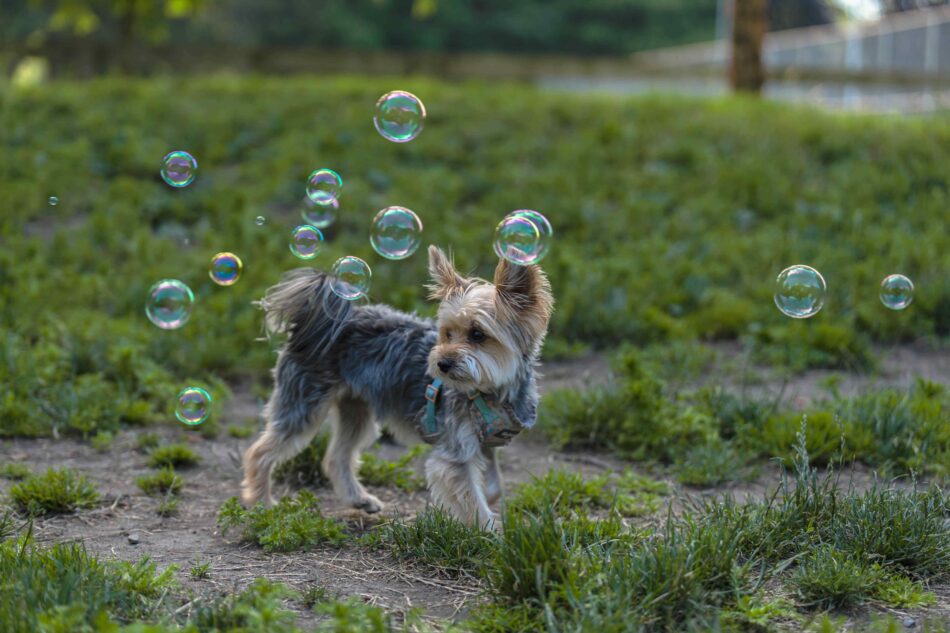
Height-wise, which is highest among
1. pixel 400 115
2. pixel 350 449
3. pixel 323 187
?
pixel 400 115

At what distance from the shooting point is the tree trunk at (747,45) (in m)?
15.9

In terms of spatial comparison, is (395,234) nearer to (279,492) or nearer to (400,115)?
(400,115)

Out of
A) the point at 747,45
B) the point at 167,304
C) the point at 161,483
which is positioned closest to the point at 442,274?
the point at 167,304

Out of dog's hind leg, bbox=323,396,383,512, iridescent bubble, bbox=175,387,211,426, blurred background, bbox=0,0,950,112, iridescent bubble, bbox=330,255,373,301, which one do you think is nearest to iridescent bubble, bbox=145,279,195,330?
iridescent bubble, bbox=175,387,211,426

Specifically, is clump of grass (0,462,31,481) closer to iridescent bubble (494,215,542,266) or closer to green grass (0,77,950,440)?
green grass (0,77,950,440)

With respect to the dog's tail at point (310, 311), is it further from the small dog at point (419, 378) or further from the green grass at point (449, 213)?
the green grass at point (449, 213)

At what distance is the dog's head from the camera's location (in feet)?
17.3

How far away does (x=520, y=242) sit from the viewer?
546cm

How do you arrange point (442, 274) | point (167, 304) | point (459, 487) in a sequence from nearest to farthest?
1. point (459, 487)
2. point (442, 274)
3. point (167, 304)

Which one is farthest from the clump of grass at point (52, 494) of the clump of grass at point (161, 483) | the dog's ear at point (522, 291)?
the dog's ear at point (522, 291)

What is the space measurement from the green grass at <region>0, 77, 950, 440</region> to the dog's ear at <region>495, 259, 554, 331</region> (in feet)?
6.63

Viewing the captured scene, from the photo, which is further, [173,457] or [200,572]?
[173,457]

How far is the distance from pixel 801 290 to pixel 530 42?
4501 centimetres

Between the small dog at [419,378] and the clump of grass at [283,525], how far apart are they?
49cm
